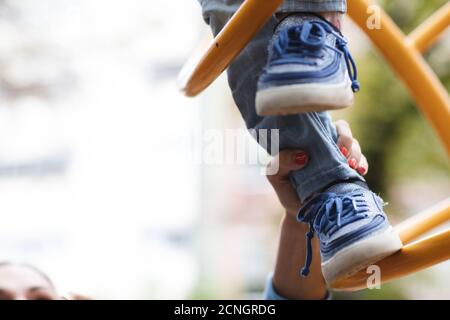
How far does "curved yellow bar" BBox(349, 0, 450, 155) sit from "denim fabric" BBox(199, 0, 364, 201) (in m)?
0.20

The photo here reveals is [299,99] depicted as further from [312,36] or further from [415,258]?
[415,258]

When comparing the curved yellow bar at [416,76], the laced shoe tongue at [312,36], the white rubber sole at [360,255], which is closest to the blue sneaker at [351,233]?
the white rubber sole at [360,255]

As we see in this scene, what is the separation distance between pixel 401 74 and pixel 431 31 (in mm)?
69

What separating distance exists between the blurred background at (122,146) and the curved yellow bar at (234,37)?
1.75 meters

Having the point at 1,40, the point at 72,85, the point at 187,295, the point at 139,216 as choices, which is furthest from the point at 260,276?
the point at 1,40

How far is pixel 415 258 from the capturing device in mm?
553

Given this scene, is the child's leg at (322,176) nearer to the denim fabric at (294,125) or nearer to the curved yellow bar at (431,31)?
the denim fabric at (294,125)


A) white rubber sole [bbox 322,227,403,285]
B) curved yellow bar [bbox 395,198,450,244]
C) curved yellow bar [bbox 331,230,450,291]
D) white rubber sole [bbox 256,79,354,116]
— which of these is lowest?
curved yellow bar [bbox 395,198,450,244]

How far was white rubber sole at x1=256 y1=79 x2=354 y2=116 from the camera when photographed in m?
0.47

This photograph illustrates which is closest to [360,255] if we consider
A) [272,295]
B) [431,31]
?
[272,295]

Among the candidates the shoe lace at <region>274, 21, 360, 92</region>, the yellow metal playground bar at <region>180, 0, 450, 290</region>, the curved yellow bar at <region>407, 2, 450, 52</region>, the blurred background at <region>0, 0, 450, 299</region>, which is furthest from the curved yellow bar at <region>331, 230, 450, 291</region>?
the blurred background at <region>0, 0, 450, 299</region>

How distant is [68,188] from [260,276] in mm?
770

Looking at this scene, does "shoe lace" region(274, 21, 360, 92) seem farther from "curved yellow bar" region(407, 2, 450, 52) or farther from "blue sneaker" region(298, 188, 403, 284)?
"curved yellow bar" region(407, 2, 450, 52)

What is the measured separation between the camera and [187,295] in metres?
2.46
